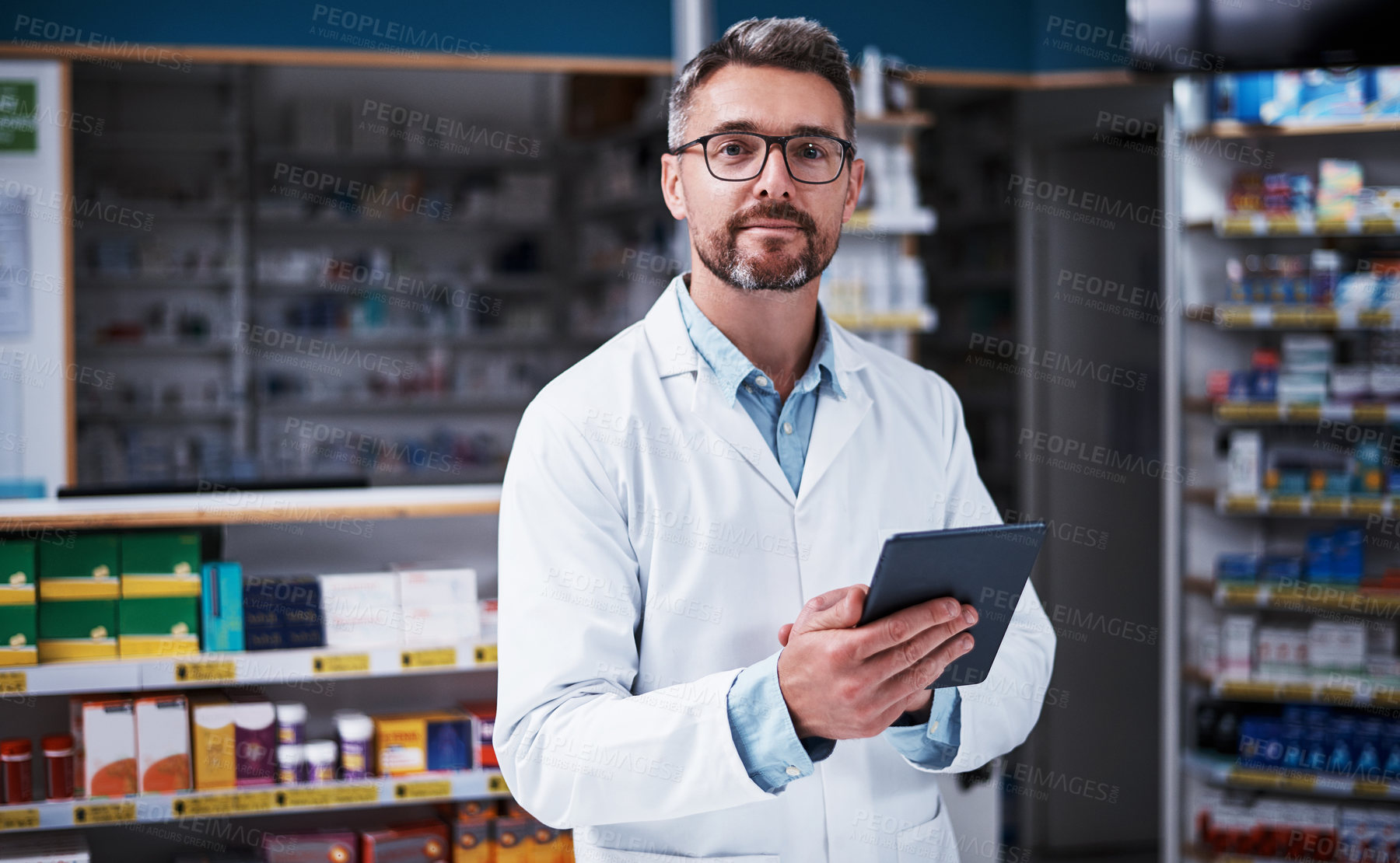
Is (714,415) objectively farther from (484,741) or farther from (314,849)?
(314,849)

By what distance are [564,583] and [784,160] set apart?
23.7 inches

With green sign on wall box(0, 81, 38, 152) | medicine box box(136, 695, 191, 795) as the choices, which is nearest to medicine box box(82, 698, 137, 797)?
medicine box box(136, 695, 191, 795)

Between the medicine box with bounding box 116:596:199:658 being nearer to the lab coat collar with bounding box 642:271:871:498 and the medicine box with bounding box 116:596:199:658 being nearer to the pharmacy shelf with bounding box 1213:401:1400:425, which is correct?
the lab coat collar with bounding box 642:271:871:498

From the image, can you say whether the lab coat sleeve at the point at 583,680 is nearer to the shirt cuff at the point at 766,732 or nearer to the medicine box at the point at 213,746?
the shirt cuff at the point at 766,732

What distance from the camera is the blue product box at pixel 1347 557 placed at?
13.3ft

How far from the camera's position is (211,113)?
716 cm

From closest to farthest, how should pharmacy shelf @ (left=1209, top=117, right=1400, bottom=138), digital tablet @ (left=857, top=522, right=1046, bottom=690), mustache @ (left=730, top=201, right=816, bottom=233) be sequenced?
digital tablet @ (left=857, top=522, right=1046, bottom=690)
mustache @ (left=730, top=201, right=816, bottom=233)
pharmacy shelf @ (left=1209, top=117, right=1400, bottom=138)

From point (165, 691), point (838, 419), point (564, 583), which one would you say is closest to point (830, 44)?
point (838, 419)

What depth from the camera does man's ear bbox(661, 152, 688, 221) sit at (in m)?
1.66

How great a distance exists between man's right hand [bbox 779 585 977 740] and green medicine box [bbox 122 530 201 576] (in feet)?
4.92

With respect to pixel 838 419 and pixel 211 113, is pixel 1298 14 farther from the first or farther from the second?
pixel 211 113

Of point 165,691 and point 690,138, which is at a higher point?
point 690,138

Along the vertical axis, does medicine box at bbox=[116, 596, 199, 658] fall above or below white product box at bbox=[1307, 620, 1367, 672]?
above

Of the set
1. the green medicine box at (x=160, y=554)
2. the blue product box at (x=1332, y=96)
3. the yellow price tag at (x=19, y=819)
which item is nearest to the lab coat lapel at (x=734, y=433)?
the green medicine box at (x=160, y=554)
